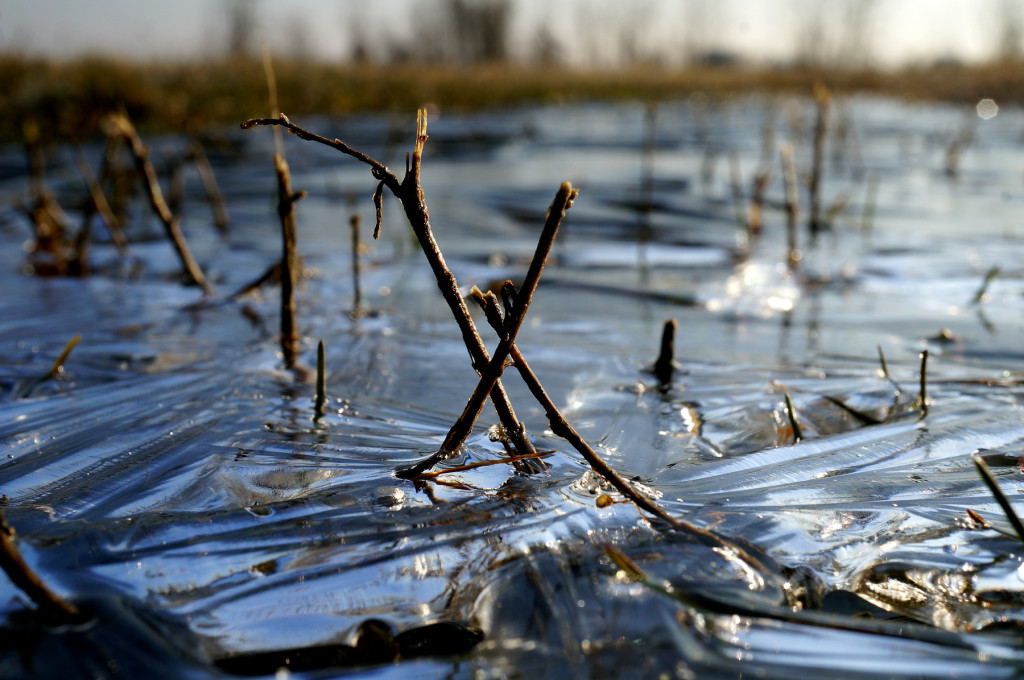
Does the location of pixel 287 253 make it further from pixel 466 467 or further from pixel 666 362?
pixel 666 362

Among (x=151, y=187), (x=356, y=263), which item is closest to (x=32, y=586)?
(x=356, y=263)

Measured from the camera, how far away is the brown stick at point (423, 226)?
0.95 m

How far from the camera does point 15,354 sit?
2.01 meters

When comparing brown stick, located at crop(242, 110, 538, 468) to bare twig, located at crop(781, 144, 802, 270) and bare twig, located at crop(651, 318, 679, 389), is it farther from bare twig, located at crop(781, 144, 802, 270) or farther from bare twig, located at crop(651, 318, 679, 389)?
bare twig, located at crop(781, 144, 802, 270)

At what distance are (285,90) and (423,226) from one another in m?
12.9

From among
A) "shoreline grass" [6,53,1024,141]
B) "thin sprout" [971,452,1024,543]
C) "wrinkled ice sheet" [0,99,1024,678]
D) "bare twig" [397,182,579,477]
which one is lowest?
"wrinkled ice sheet" [0,99,1024,678]

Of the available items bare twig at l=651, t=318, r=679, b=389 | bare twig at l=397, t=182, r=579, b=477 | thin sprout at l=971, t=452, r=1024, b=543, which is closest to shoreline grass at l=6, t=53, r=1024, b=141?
bare twig at l=651, t=318, r=679, b=389

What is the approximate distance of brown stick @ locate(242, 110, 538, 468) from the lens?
0.95 m

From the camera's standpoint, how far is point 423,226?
1.05 metres

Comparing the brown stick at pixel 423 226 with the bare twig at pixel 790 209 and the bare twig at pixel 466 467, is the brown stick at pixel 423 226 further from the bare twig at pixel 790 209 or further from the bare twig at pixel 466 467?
the bare twig at pixel 790 209

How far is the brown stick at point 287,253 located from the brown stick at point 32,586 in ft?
3.19

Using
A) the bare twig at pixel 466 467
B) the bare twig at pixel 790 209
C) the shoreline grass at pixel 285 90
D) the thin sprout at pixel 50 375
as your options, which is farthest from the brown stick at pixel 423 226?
the shoreline grass at pixel 285 90

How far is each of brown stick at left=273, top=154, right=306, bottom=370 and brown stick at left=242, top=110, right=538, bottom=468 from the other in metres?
0.67

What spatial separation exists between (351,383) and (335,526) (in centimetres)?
71
